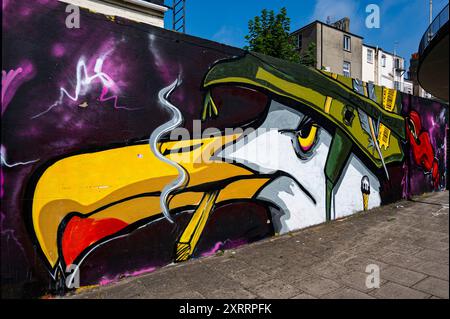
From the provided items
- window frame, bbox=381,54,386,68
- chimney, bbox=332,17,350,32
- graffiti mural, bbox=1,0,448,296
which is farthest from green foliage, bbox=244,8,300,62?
window frame, bbox=381,54,386,68

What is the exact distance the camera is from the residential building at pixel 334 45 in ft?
94.0

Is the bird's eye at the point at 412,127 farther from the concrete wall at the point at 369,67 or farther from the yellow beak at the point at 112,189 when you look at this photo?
the concrete wall at the point at 369,67

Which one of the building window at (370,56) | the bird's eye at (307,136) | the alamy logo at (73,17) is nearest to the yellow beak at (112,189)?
the alamy logo at (73,17)

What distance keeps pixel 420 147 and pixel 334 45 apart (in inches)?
970

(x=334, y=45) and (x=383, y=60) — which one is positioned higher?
(x=383, y=60)

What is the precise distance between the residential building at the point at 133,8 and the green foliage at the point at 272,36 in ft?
24.1

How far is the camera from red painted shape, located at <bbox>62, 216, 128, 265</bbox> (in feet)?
9.92

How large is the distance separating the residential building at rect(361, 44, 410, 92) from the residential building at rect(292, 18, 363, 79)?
1833mm

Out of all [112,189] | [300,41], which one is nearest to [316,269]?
[112,189]

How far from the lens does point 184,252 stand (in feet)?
12.5

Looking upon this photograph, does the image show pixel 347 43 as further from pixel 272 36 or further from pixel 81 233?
pixel 81 233

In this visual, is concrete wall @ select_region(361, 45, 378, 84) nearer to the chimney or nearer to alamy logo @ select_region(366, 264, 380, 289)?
the chimney

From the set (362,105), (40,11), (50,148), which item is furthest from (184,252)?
(362,105)

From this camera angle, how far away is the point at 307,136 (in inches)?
209
